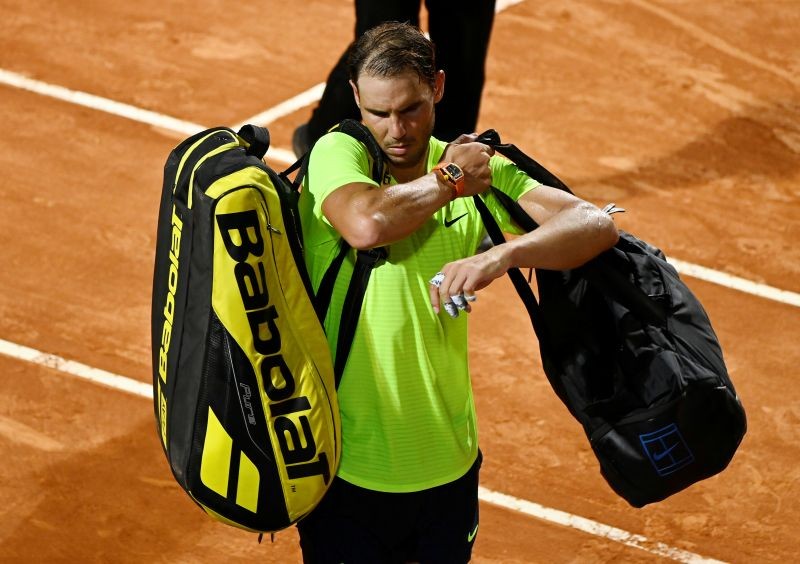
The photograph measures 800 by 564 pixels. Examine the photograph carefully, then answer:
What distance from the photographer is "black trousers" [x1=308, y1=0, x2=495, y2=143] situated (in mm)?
8259

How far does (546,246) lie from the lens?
13.0ft

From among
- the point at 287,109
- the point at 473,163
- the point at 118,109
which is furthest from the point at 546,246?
the point at 118,109

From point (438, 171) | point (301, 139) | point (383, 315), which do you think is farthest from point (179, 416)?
point (301, 139)

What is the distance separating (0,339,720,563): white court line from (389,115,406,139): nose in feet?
9.00

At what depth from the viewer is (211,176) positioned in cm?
382

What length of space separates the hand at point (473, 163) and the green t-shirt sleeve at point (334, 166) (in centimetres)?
27

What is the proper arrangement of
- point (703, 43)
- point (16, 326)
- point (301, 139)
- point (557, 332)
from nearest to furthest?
point (557, 332) → point (16, 326) → point (301, 139) → point (703, 43)

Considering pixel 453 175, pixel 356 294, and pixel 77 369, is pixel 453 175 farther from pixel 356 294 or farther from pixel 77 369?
pixel 77 369

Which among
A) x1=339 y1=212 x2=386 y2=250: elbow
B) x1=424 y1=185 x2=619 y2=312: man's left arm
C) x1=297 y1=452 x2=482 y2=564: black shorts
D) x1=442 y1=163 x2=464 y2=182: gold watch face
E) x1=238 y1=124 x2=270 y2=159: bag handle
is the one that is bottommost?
x1=297 y1=452 x2=482 y2=564: black shorts

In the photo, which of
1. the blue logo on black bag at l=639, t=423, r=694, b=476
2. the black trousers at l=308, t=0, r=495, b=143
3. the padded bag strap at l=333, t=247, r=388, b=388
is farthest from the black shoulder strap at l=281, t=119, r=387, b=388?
the black trousers at l=308, t=0, r=495, b=143

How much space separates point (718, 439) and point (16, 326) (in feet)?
14.3

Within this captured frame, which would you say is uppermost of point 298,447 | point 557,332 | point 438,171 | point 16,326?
point 438,171

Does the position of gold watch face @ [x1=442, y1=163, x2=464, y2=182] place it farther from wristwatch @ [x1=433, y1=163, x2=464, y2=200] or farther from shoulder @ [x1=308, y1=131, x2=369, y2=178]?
shoulder @ [x1=308, y1=131, x2=369, y2=178]

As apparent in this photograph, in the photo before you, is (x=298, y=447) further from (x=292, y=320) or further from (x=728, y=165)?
(x=728, y=165)
